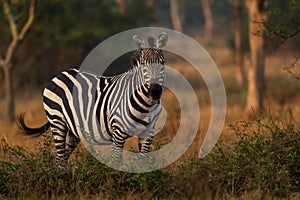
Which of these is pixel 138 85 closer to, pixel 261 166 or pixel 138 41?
pixel 138 41

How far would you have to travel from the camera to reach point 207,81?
925 inches

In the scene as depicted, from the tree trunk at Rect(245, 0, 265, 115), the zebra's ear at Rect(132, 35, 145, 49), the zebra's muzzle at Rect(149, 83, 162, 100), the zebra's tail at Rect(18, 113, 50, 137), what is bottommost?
the zebra's tail at Rect(18, 113, 50, 137)

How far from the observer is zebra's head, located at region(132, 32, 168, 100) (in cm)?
695

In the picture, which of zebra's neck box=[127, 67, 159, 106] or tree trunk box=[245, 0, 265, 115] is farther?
tree trunk box=[245, 0, 265, 115]

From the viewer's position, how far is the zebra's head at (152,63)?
22.8 feet

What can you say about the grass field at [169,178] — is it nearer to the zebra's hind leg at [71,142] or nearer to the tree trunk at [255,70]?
the zebra's hind leg at [71,142]

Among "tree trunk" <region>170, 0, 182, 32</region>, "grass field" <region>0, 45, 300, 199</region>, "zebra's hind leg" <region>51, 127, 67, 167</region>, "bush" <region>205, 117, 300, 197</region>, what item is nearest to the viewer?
"grass field" <region>0, 45, 300, 199</region>

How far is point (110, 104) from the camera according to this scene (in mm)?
7812

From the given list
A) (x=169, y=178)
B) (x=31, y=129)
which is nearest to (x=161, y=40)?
(x=169, y=178)

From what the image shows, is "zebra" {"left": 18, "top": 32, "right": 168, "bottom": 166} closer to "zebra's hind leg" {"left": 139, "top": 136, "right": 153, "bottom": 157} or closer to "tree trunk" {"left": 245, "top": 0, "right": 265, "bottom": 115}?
"zebra's hind leg" {"left": 139, "top": 136, "right": 153, "bottom": 157}

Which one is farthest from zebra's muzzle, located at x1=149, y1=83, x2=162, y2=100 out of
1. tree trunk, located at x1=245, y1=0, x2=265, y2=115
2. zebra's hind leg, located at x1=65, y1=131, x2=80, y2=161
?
tree trunk, located at x1=245, y1=0, x2=265, y2=115

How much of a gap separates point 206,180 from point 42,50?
1675cm

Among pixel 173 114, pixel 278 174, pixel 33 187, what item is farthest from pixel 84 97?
pixel 173 114

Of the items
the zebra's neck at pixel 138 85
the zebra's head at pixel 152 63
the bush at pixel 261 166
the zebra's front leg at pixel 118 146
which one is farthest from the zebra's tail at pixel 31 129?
the bush at pixel 261 166
